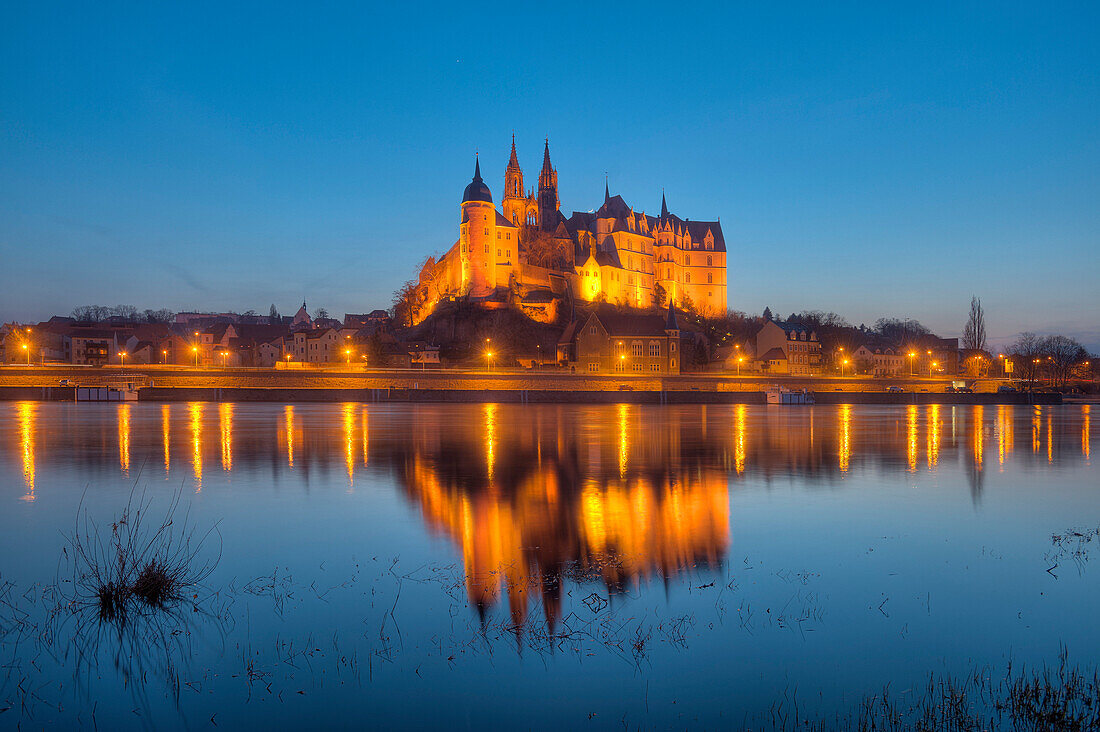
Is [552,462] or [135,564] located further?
[552,462]

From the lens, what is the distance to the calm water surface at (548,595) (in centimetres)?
516

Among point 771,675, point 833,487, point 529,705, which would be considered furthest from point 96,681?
point 833,487

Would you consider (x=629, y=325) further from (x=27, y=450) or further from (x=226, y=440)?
(x=27, y=450)

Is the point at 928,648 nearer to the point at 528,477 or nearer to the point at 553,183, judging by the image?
the point at 528,477

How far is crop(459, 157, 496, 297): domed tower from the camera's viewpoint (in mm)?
109625

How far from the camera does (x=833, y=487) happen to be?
14789mm

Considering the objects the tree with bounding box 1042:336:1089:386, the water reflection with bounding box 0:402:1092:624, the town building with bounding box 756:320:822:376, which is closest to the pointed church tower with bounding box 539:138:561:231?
the town building with bounding box 756:320:822:376

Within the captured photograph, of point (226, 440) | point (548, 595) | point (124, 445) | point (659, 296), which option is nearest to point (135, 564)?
point (548, 595)

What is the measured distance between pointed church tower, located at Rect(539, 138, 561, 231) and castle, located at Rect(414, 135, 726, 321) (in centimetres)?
18

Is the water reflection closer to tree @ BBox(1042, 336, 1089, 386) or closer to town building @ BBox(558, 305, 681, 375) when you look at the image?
town building @ BBox(558, 305, 681, 375)

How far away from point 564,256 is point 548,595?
117263mm

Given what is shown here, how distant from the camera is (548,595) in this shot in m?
7.04

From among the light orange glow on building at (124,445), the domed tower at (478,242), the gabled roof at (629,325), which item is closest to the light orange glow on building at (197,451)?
the light orange glow on building at (124,445)

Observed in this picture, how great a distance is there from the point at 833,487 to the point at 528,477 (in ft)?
20.3
